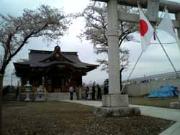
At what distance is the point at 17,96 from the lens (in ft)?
119

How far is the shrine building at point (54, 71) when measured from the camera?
148 feet

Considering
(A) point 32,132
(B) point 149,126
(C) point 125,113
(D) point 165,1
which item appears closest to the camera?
(A) point 32,132

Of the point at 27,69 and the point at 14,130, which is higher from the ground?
the point at 27,69

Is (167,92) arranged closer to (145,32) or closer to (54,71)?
(54,71)

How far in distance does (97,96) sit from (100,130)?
955 inches

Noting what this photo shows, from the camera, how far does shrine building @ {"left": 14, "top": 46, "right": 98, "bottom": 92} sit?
45.2 meters

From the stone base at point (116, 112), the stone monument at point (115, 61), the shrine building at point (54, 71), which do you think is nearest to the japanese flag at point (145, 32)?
the stone monument at point (115, 61)

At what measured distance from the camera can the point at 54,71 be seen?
46.4 meters

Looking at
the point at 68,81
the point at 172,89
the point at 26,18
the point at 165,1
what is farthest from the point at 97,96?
the point at 165,1

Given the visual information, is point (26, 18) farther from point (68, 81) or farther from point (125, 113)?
point (125, 113)

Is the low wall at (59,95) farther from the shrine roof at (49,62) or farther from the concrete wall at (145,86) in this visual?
the concrete wall at (145,86)

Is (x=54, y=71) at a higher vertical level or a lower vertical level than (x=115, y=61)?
higher

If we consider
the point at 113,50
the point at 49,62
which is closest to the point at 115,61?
the point at 113,50

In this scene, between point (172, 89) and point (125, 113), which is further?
→ point (172, 89)
